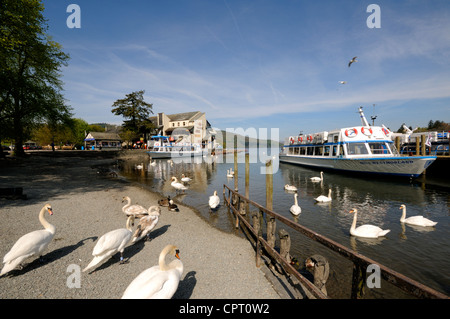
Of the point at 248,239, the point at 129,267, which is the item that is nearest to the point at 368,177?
the point at 248,239

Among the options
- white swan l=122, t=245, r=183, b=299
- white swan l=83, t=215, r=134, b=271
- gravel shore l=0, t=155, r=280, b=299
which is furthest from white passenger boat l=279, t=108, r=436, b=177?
white swan l=83, t=215, r=134, b=271

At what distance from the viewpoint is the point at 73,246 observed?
644cm

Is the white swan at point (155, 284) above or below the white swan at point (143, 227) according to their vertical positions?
above

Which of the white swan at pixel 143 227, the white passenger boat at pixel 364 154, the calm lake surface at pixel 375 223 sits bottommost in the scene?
the calm lake surface at pixel 375 223

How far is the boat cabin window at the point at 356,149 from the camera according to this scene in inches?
973

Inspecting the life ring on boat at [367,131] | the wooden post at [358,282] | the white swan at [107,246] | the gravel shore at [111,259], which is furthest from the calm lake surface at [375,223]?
the life ring on boat at [367,131]

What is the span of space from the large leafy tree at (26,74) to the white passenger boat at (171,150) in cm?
2216

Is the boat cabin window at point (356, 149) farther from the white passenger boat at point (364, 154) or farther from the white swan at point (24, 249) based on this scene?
the white swan at point (24, 249)

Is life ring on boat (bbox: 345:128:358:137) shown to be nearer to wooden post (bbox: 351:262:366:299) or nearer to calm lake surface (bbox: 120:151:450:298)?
calm lake surface (bbox: 120:151:450:298)

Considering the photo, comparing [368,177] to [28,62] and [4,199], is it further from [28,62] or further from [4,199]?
[28,62]

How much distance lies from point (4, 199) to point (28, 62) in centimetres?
2130

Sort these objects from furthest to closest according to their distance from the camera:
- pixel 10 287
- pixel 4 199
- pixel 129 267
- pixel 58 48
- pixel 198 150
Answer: pixel 198 150 → pixel 58 48 → pixel 4 199 → pixel 129 267 → pixel 10 287
